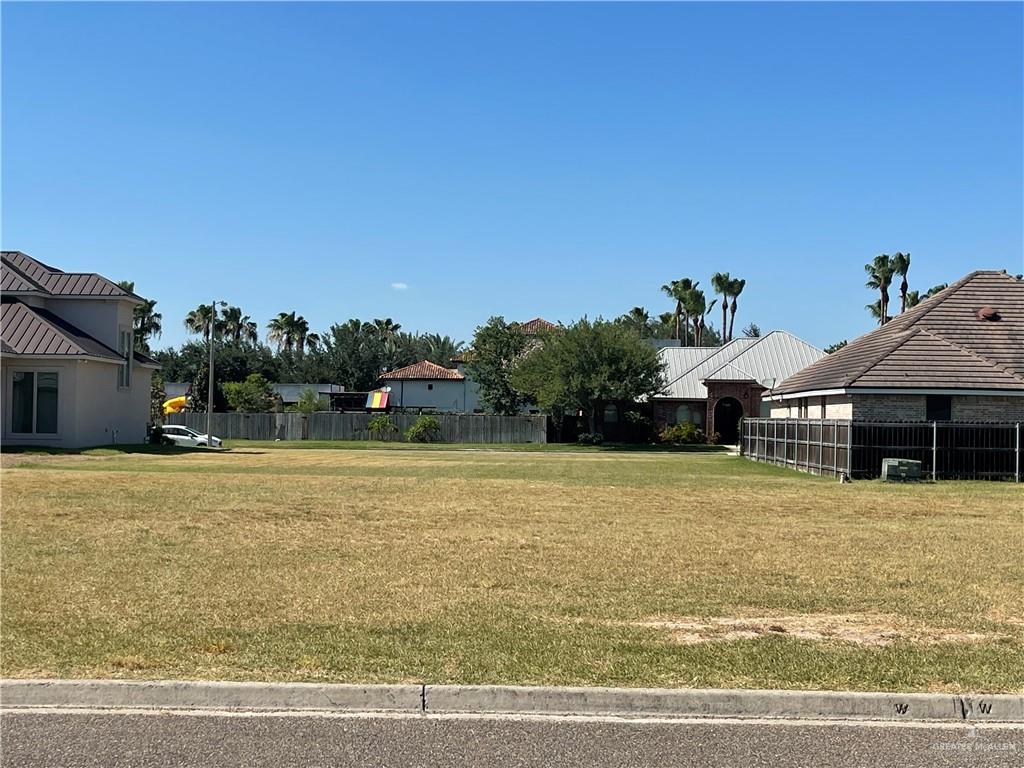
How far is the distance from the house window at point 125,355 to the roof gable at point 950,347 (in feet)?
89.5

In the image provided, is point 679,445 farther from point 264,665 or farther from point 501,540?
point 264,665

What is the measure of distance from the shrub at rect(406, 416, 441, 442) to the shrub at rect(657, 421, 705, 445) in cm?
1386

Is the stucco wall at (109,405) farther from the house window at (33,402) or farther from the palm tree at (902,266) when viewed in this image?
the palm tree at (902,266)

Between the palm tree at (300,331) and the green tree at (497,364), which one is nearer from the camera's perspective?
the green tree at (497,364)

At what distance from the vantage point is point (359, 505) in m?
18.8

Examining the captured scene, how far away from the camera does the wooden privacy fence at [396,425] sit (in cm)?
6091

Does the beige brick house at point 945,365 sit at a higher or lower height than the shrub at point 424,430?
higher

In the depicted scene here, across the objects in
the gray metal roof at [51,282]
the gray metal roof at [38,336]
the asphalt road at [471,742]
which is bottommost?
the asphalt road at [471,742]

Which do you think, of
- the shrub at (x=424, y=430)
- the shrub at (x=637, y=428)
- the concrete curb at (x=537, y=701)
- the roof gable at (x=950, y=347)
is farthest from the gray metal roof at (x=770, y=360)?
the concrete curb at (x=537, y=701)

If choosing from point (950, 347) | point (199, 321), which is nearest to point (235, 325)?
point (199, 321)

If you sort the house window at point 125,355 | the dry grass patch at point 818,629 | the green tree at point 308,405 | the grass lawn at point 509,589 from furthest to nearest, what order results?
the green tree at point 308,405
the house window at point 125,355
the dry grass patch at point 818,629
the grass lawn at point 509,589

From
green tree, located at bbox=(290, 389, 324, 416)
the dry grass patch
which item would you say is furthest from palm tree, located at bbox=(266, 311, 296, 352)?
the dry grass patch

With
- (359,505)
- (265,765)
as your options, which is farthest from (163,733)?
(359,505)

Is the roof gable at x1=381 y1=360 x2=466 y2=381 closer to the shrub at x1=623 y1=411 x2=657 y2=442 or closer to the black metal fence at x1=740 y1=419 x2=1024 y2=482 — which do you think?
the shrub at x1=623 y1=411 x2=657 y2=442
